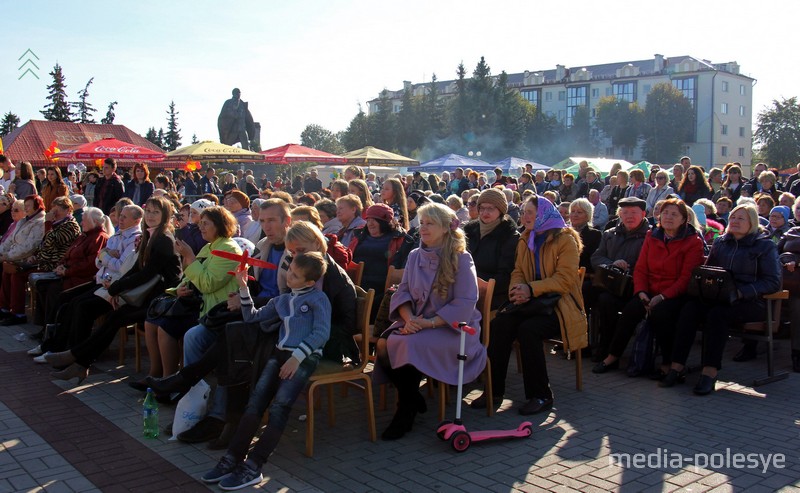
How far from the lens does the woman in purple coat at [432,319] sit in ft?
16.8

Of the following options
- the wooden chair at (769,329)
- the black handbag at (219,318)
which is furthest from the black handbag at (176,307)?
the wooden chair at (769,329)

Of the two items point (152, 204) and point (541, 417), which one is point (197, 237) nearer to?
point (152, 204)

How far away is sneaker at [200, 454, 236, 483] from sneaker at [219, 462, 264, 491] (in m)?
0.04

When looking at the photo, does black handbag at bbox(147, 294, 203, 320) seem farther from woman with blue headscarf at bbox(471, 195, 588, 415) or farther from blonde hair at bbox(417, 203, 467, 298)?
woman with blue headscarf at bbox(471, 195, 588, 415)

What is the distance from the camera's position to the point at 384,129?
8044cm

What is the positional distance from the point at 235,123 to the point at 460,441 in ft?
69.0

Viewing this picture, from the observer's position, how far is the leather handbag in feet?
22.4

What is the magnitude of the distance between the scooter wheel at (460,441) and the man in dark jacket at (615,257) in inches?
111

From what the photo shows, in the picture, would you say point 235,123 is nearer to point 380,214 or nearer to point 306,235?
point 380,214

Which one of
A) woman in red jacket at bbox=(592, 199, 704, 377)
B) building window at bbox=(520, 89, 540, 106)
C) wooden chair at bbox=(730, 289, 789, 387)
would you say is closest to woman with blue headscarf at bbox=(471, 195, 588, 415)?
woman in red jacket at bbox=(592, 199, 704, 377)

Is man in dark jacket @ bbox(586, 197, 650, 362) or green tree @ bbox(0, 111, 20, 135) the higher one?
green tree @ bbox(0, 111, 20, 135)

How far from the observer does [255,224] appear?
8406mm

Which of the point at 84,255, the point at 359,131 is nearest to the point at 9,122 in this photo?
the point at 359,131

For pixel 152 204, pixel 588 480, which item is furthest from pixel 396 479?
pixel 152 204
